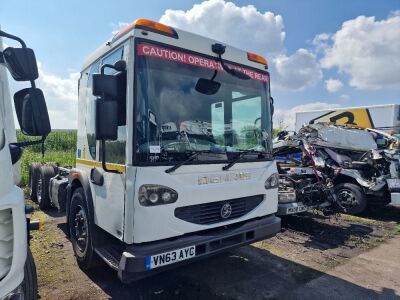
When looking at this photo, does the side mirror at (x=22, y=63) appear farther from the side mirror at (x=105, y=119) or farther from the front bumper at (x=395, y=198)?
the front bumper at (x=395, y=198)

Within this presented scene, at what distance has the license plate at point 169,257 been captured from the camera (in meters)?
3.02

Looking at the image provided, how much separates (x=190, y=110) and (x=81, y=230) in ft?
7.19

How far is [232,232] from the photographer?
3.69 meters

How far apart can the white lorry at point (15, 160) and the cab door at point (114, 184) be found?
98cm

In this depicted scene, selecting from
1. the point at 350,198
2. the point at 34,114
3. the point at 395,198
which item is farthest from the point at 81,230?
the point at 395,198

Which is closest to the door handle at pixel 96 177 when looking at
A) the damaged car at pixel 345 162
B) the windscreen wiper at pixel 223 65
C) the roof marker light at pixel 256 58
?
the windscreen wiper at pixel 223 65

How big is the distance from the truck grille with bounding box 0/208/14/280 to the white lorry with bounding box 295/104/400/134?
33.2ft

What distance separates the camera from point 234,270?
175 inches

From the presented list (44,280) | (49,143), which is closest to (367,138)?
(44,280)

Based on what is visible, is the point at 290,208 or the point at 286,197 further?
the point at 286,197

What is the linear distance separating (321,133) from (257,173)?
215 inches

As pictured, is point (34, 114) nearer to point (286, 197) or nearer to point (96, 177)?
point (96, 177)

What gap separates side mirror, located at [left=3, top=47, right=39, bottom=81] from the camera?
2.24 metres

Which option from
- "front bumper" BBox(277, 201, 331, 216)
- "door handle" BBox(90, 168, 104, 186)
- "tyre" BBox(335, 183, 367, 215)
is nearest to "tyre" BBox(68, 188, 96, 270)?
"door handle" BBox(90, 168, 104, 186)
